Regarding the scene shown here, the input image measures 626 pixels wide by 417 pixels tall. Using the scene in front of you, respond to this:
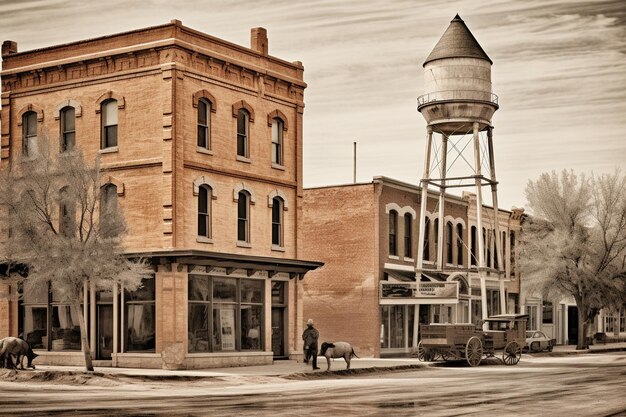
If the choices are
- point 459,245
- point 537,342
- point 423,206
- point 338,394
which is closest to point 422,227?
point 423,206

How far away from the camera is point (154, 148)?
120 feet

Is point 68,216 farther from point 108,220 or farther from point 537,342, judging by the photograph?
point 537,342

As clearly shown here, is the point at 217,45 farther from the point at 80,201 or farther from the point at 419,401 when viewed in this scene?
the point at 419,401

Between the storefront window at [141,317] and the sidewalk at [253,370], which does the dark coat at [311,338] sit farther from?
the storefront window at [141,317]

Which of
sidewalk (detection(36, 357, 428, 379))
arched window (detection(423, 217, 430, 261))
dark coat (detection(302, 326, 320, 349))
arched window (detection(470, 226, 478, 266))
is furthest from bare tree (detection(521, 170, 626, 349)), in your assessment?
dark coat (detection(302, 326, 320, 349))

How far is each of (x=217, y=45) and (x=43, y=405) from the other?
19030mm

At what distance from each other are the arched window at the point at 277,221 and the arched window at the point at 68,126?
8186 mm

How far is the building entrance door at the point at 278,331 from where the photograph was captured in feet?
136

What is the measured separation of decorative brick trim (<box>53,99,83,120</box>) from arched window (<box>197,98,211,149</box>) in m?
4.35

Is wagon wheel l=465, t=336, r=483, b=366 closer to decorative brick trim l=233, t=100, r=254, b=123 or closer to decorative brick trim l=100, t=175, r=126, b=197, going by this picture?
decorative brick trim l=233, t=100, r=254, b=123

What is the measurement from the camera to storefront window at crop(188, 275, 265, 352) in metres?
37.0

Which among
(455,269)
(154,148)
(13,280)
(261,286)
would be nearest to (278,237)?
(261,286)

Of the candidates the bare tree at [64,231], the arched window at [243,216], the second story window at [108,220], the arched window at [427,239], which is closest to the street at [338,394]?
the bare tree at [64,231]

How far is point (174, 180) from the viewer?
3609 cm
